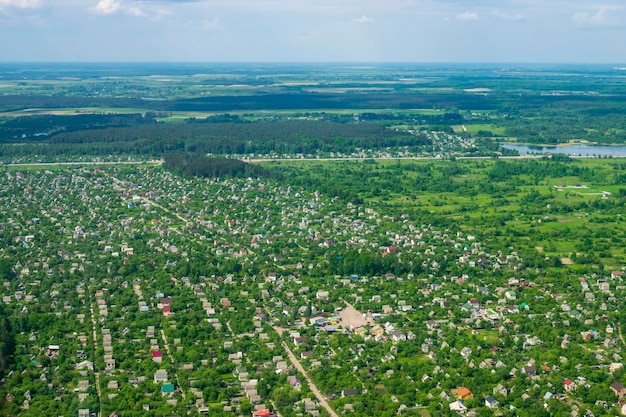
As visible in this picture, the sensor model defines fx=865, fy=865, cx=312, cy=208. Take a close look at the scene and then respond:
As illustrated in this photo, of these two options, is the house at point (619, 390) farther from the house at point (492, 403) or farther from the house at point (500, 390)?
the house at point (492, 403)

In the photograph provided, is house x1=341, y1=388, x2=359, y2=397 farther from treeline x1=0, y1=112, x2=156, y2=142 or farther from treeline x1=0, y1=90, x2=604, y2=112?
treeline x1=0, y1=90, x2=604, y2=112

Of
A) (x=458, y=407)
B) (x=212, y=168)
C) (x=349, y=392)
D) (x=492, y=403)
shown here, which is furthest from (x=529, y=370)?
(x=212, y=168)

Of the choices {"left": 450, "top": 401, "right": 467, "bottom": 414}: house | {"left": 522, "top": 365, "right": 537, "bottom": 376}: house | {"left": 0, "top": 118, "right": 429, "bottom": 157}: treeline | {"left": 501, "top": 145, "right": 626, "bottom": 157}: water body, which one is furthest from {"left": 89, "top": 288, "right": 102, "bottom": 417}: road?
{"left": 501, "top": 145, "right": 626, "bottom": 157}: water body

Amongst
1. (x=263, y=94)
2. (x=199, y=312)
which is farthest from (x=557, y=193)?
(x=263, y=94)

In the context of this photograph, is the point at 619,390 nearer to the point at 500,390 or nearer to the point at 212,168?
the point at 500,390

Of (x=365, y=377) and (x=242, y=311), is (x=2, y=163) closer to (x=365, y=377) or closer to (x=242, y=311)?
(x=242, y=311)

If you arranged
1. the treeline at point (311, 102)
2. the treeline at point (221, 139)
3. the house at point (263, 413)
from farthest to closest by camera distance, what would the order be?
the treeline at point (311, 102) → the treeline at point (221, 139) → the house at point (263, 413)

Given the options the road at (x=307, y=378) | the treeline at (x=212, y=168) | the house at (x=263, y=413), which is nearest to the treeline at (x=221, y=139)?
the treeline at (x=212, y=168)
